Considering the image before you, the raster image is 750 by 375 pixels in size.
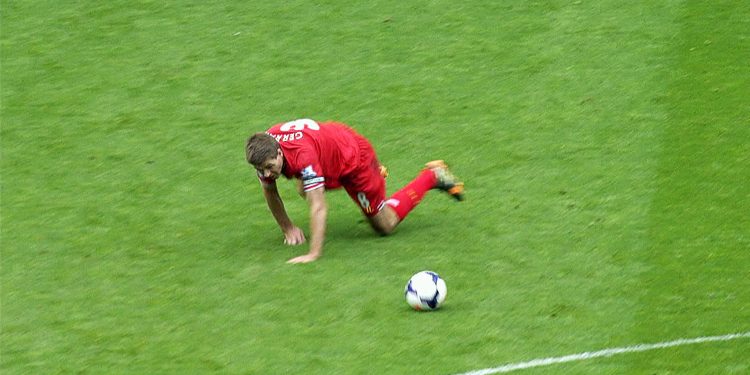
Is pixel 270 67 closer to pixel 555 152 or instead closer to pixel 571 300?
pixel 555 152

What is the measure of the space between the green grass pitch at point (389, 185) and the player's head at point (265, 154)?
31.2 inches

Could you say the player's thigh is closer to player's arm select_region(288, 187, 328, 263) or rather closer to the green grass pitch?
the green grass pitch

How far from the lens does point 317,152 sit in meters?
10.2

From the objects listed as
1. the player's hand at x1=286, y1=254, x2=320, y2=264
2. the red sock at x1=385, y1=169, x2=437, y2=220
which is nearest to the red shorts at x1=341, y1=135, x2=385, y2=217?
the red sock at x1=385, y1=169, x2=437, y2=220

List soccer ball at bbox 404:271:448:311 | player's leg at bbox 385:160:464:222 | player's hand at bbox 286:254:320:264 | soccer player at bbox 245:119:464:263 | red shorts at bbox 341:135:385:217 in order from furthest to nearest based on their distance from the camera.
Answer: player's leg at bbox 385:160:464:222 < red shorts at bbox 341:135:385:217 < player's hand at bbox 286:254:320:264 < soccer player at bbox 245:119:464:263 < soccer ball at bbox 404:271:448:311

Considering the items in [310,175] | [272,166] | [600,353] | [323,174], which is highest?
[272,166]

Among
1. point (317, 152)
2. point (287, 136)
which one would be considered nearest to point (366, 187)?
point (317, 152)

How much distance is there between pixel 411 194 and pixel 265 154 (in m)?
1.64

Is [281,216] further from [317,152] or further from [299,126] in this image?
[299,126]

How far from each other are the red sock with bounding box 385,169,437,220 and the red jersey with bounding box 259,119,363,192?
52 cm

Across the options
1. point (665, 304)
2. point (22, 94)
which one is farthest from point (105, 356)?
point (22, 94)

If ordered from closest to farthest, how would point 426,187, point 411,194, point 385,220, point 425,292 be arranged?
point 425,292
point 385,220
point 411,194
point 426,187

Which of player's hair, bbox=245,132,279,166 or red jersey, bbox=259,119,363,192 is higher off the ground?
player's hair, bbox=245,132,279,166

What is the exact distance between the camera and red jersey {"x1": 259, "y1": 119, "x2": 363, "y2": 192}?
9961mm
